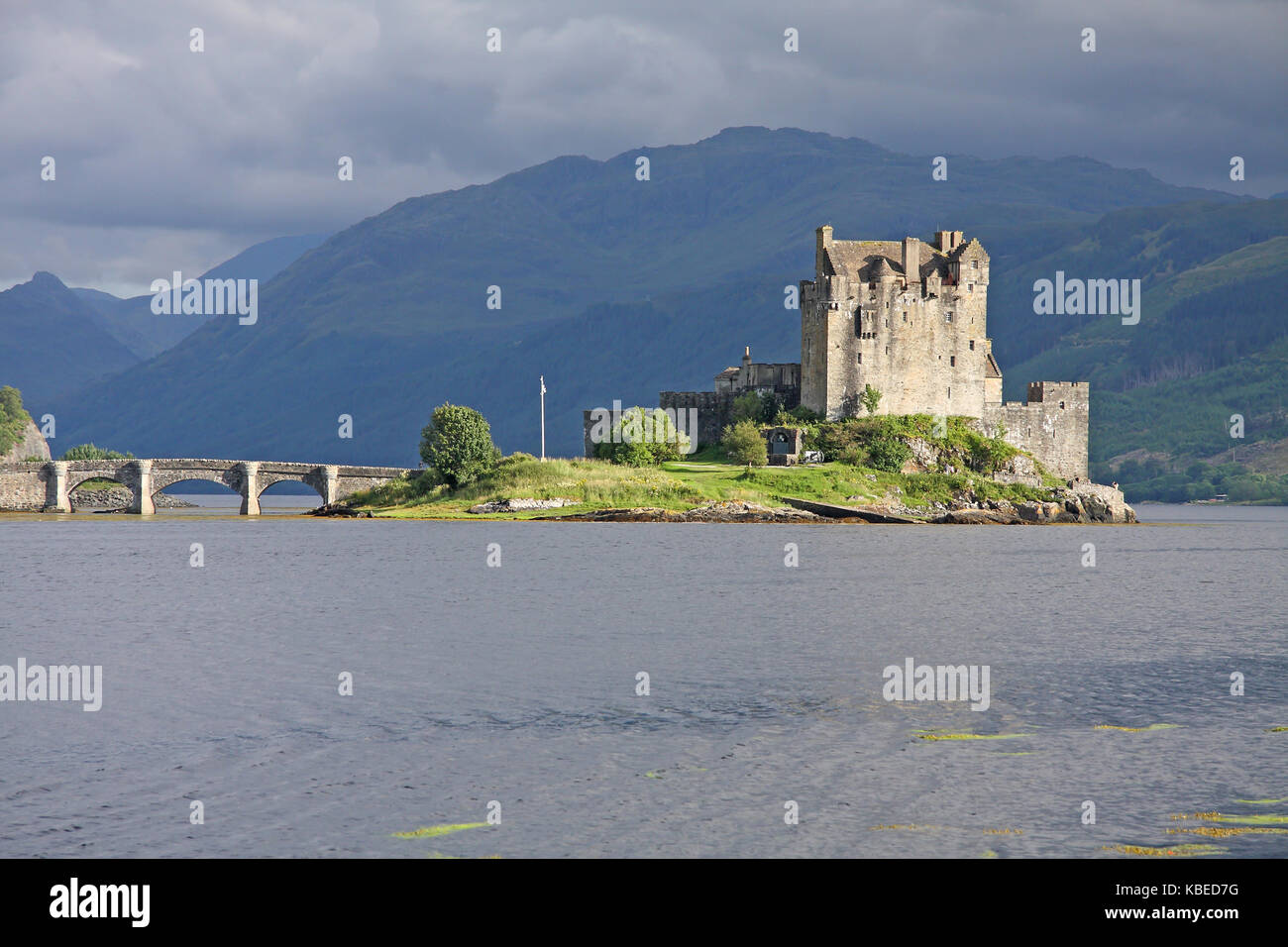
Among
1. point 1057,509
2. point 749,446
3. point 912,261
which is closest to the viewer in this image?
point 749,446

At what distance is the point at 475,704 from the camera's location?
33.1 metres

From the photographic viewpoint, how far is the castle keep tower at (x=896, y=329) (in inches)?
4771

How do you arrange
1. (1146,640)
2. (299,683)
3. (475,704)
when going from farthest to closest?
(1146,640) → (299,683) → (475,704)

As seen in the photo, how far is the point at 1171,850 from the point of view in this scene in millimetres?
20344

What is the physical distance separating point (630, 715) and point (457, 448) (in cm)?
9263

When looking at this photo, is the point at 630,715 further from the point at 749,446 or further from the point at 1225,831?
the point at 749,446

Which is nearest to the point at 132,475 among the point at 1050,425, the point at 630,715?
the point at 1050,425

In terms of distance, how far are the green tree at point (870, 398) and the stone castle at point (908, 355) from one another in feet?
1.62

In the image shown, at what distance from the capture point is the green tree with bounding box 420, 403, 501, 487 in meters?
122

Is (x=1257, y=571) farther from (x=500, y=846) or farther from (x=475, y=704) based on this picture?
(x=500, y=846)

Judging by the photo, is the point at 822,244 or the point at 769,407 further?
the point at 769,407

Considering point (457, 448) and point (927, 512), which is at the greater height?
point (457, 448)
